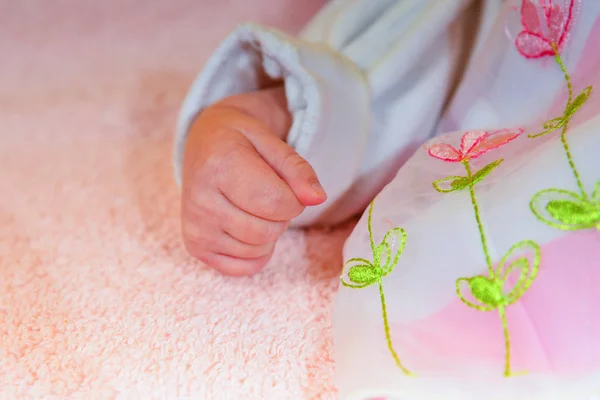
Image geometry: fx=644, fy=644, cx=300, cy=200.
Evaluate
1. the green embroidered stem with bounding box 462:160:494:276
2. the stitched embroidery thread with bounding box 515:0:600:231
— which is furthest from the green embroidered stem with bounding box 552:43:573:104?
the green embroidered stem with bounding box 462:160:494:276

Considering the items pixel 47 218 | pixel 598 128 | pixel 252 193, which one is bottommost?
pixel 47 218

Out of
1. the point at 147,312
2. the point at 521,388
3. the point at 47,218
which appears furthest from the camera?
the point at 47,218

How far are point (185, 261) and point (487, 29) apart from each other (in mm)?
308

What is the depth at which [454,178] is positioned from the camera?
0.36 metres

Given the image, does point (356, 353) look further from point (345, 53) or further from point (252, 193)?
point (345, 53)

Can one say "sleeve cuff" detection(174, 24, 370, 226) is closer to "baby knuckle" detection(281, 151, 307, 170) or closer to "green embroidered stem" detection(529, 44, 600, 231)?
"baby knuckle" detection(281, 151, 307, 170)

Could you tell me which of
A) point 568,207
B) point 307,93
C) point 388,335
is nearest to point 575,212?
point 568,207

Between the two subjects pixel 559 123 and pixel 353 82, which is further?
pixel 353 82

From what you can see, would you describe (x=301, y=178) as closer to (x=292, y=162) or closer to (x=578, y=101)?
(x=292, y=162)

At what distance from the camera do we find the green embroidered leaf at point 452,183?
351mm

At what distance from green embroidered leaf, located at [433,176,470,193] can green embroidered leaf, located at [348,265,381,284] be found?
2.4 inches

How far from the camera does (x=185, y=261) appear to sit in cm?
46

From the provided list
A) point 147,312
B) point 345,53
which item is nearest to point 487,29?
point 345,53

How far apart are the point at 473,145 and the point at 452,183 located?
0.17 feet
